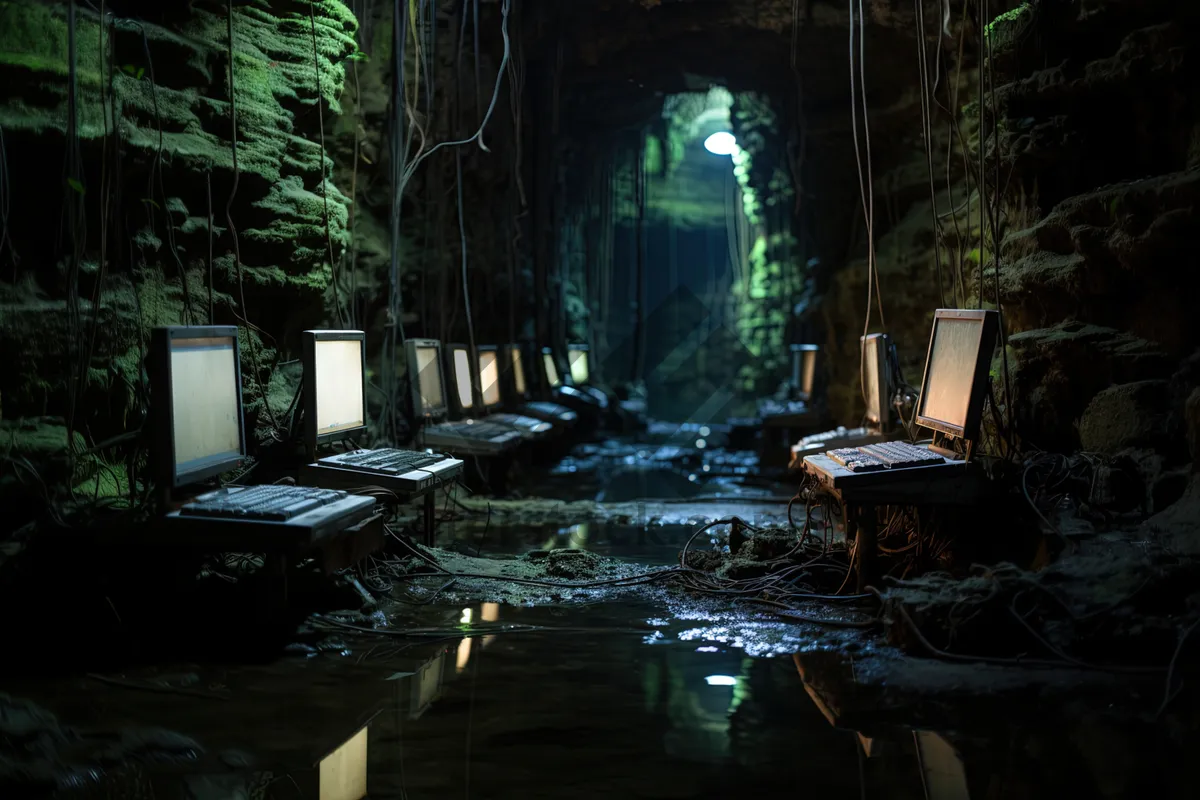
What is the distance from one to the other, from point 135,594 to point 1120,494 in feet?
14.3

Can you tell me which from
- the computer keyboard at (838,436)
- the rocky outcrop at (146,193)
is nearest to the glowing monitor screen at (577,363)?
the computer keyboard at (838,436)

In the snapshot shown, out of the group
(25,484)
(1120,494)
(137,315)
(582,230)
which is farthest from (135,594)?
(582,230)

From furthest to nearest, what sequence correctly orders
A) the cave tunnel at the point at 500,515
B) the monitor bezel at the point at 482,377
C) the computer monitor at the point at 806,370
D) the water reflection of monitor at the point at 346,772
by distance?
the computer monitor at the point at 806,370 → the monitor bezel at the point at 482,377 → the cave tunnel at the point at 500,515 → the water reflection of monitor at the point at 346,772

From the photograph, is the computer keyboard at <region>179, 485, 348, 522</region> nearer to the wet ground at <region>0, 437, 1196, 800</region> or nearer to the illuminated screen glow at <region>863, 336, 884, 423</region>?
the wet ground at <region>0, 437, 1196, 800</region>

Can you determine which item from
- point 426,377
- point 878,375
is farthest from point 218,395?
point 878,375

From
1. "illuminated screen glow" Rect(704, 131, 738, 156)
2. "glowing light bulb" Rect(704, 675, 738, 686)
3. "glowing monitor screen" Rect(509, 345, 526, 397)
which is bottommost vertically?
"glowing light bulb" Rect(704, 675, 738, 686)

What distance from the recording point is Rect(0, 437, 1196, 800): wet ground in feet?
9.26

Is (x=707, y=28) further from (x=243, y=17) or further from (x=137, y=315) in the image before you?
(x=137, y=315)

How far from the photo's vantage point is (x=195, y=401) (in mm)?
4109

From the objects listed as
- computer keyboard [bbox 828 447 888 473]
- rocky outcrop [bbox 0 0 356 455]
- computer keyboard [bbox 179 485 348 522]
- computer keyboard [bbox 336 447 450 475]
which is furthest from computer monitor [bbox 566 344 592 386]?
computer keyboard [bbox 179 485 348 522]

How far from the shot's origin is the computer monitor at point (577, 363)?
16.5 m

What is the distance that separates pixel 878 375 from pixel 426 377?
348 centimetres

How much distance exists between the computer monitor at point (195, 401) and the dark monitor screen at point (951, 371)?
10.8ft

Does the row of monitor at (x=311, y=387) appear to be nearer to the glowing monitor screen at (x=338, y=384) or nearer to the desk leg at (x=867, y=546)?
the glowing monitor screen at (x=338, y=384)
